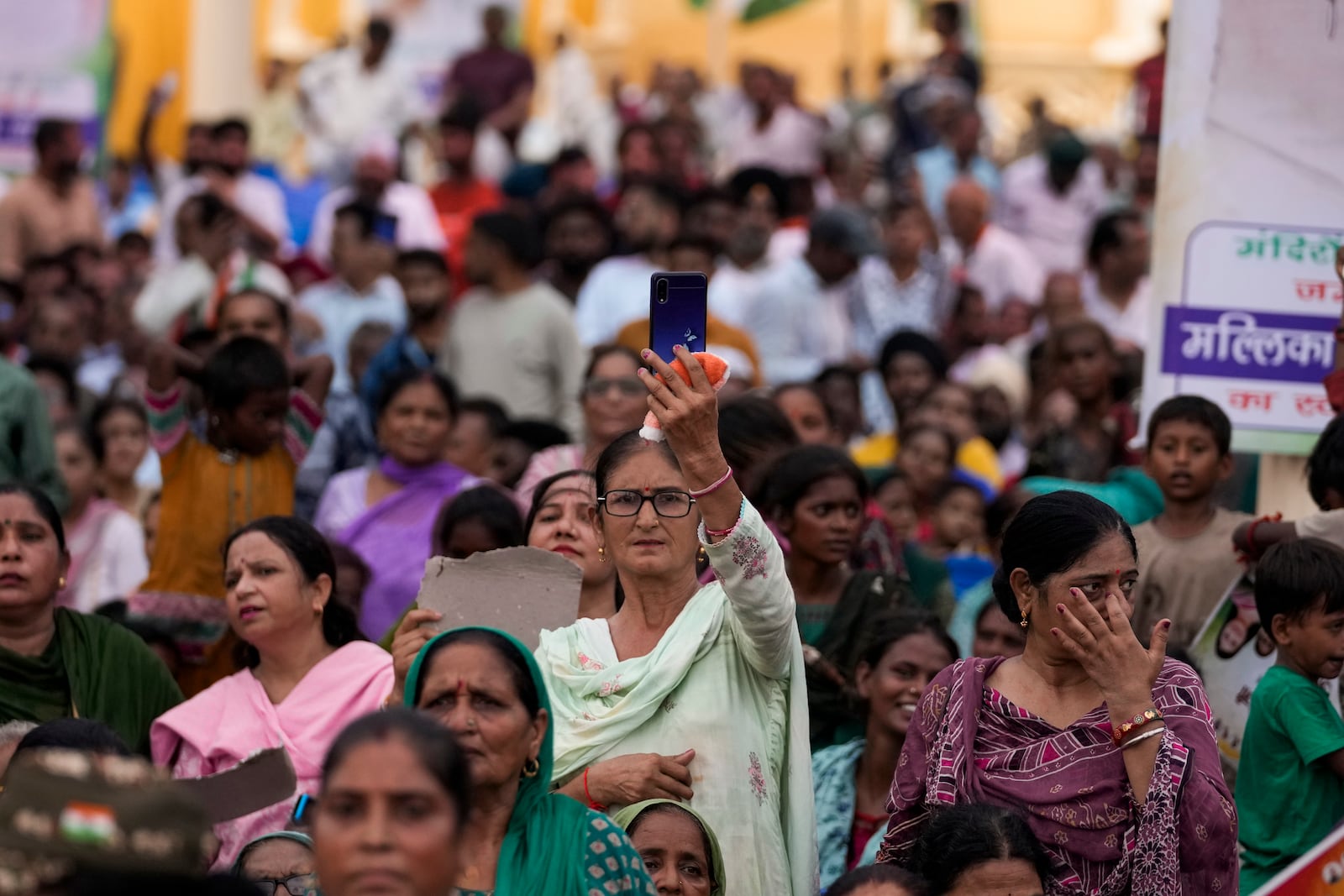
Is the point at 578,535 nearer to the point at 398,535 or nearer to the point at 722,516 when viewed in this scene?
the point at 722,516

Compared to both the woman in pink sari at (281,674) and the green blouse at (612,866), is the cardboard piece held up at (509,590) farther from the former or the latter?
the green blouse at (612,866)

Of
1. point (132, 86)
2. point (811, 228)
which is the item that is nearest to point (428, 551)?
point (811, 228)

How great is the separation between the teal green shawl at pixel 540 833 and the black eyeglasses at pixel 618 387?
336 centimetres

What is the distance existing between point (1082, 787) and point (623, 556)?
3.97ft

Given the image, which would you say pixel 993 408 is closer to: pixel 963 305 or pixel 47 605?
pixel 963 305

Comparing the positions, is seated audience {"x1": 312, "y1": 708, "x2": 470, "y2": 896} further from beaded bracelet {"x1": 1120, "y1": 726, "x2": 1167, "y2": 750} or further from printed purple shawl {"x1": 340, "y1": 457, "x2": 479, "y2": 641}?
printed purple shawl {"x1": 340, "y1": 457, "x2": 479, "y2": 641}

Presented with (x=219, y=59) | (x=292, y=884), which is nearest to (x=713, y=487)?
(x=292, y=884)

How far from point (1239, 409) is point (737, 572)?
8.99ft

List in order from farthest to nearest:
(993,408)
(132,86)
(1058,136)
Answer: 1. (132,86)
2. (1058,136)
3. (993,408)

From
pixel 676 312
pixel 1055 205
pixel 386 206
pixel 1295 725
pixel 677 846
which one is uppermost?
pixel 1055 205

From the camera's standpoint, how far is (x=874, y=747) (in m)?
5.99

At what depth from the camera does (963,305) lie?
492 inches

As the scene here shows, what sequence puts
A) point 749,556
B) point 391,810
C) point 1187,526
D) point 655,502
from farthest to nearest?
point 1187,526
point 655,502
point 749,556
point 391,810

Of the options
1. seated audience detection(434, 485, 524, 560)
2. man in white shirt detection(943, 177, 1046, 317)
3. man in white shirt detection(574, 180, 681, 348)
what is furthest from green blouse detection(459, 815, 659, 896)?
man in white shirt detection(943, 177, 1046, 317)
